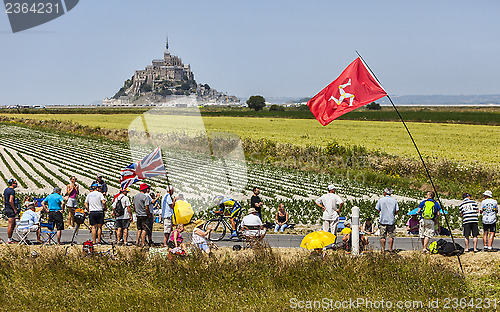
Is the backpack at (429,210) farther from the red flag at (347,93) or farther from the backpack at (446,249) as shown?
the red flag at (347,93)

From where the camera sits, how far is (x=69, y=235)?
16.3 meters

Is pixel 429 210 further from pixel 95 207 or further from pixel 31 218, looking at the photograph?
pixel 31 218

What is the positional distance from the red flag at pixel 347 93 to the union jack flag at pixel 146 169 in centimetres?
419

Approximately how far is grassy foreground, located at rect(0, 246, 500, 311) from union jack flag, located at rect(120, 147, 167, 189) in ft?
8.21

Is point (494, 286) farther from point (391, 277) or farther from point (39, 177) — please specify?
point (39, 177)

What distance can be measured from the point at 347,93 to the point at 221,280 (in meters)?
5.03

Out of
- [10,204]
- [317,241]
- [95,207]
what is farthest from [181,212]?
[10,204]

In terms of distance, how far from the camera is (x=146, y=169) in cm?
1398

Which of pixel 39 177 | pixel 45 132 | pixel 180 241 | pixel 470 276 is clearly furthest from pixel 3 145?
pixel 470 276

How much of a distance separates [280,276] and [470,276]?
4057mm

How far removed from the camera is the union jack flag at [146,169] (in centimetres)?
1361

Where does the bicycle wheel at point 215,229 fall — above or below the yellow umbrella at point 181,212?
below

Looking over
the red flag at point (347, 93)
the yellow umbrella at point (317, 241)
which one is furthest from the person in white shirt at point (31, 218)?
the red flag at point (347, 93)

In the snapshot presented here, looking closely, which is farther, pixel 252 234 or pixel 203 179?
pixel 203 179
